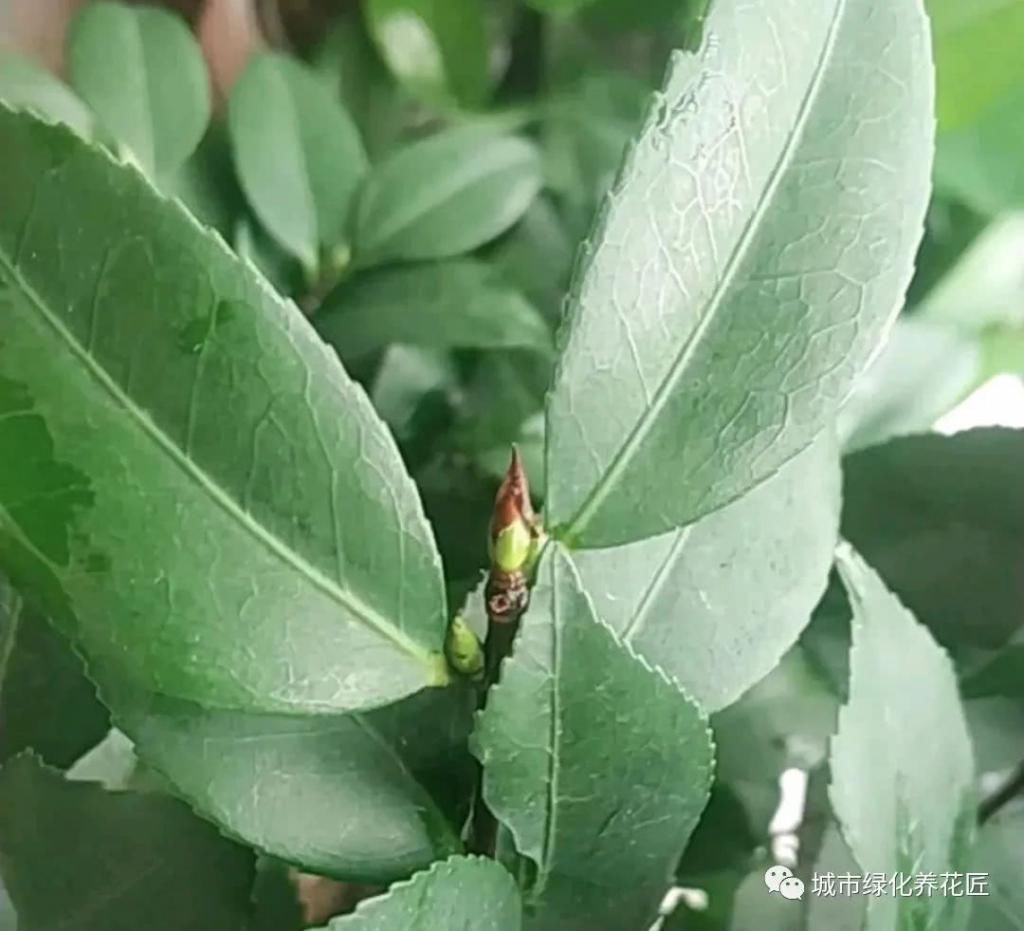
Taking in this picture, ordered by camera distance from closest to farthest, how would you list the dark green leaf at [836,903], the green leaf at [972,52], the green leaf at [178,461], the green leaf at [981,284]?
the green leaf at [178,461]
the dark green leaf at [836,903]
the green leaf at [972,52]
the green leaf at [981,284]

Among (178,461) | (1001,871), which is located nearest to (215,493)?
(178,461)

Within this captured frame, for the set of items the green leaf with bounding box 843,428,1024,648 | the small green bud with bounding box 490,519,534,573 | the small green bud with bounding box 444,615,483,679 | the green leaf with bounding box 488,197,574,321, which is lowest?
the green leaf with bounding box 843,428,1024,648

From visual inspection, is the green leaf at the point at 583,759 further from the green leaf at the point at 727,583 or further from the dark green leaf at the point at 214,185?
the dark green leaf at the point at 214,185

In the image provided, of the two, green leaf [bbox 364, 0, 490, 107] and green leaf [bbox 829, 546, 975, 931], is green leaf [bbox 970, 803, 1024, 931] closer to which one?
green leaf [bbox 829, 546, 975, 931]

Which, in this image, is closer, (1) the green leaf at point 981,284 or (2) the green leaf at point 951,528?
(2) the green leaf at point 951,528

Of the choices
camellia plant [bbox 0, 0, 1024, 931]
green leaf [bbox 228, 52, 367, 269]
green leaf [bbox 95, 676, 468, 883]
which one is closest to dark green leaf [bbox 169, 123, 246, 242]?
green leaf [bbox 228, 52, 367, 269]

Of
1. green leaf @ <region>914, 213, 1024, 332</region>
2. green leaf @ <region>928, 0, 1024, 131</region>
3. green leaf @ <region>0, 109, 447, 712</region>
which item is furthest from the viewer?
green leaf @ <region>914, 213, 1024, 332</region>

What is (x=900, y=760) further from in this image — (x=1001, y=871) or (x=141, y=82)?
(x=141, y=82)

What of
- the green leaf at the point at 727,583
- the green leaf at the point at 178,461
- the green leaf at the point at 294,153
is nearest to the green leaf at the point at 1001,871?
the green leaf at the point at 727,583
